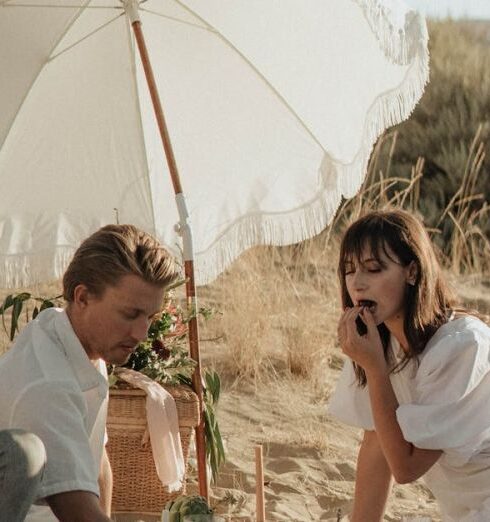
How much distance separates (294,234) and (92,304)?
5.66ft

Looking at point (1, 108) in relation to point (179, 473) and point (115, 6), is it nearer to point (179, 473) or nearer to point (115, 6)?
point (115, 6)

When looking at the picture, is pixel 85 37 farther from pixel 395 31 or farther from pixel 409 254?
pixel 409 254

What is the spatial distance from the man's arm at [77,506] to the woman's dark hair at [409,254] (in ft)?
4.28

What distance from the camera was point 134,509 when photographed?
461 centimetres

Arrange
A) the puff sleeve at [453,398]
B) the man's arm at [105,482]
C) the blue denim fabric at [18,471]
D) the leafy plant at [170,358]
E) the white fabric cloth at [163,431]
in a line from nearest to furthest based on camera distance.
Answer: the blue denim fabric at [18,471] < the man's arm at [105,482] < the puff sleeve at [453,398] < the white fabric cloth at [163,431] < the leafy plant at [170,358]

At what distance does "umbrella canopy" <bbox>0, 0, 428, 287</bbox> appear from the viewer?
14.9 ft

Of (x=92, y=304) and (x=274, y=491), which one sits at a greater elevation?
(x=92, y=304)

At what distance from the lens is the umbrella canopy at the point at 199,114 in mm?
4527

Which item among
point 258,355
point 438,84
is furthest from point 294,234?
point 438,84

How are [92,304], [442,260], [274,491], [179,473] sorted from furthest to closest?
[442,260]
[274,491]
[179,473]
[92,304]

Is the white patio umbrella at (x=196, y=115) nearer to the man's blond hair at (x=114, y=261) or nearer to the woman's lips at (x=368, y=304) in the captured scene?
the woman's lips at (x=368, y=304)

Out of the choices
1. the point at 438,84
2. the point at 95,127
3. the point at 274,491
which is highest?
the point at 438,84

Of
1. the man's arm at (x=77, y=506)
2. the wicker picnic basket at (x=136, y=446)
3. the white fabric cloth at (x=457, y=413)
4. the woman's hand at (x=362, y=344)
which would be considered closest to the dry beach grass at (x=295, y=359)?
the wicker picnic basket at (x=136, y=446)

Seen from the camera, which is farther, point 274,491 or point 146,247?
point 274,491
